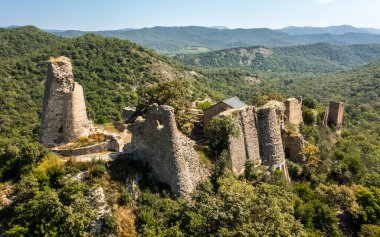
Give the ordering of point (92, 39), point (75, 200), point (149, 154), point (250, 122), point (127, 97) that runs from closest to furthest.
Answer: point (75, 200), point (149, 154), point (250, 122), point (127, 97), point (92, 39)

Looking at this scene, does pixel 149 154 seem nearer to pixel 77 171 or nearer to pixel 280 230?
pixel 77 171

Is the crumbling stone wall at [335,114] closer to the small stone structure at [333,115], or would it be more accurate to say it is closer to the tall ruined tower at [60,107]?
the small stone structure at [333,115]

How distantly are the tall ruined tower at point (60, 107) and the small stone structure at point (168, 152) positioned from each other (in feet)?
15.4

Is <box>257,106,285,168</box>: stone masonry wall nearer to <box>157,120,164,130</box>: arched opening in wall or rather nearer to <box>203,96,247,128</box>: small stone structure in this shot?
<box>203,96,247,128</box>: small stone structure

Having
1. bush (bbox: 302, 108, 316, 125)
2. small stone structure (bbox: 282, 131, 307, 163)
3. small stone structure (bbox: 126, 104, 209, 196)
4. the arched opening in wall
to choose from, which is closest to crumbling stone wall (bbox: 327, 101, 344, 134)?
bush (bbox: 302, 108, 316, 125)

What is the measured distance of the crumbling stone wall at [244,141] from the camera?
80.4 ft

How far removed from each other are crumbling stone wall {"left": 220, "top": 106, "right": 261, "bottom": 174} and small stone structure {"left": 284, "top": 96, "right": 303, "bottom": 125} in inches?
474

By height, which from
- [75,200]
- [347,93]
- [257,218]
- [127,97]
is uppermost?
[75,200]

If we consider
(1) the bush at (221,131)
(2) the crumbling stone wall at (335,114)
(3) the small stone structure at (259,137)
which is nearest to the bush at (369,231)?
(3) the small stone structure at (259,137)

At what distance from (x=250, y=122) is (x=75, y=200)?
15.2 m

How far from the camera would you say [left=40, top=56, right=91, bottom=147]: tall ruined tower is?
2209 cm

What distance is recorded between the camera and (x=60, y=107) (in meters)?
22.5

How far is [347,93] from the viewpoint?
431ft

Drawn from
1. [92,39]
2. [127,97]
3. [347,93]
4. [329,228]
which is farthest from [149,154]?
[347,93]
